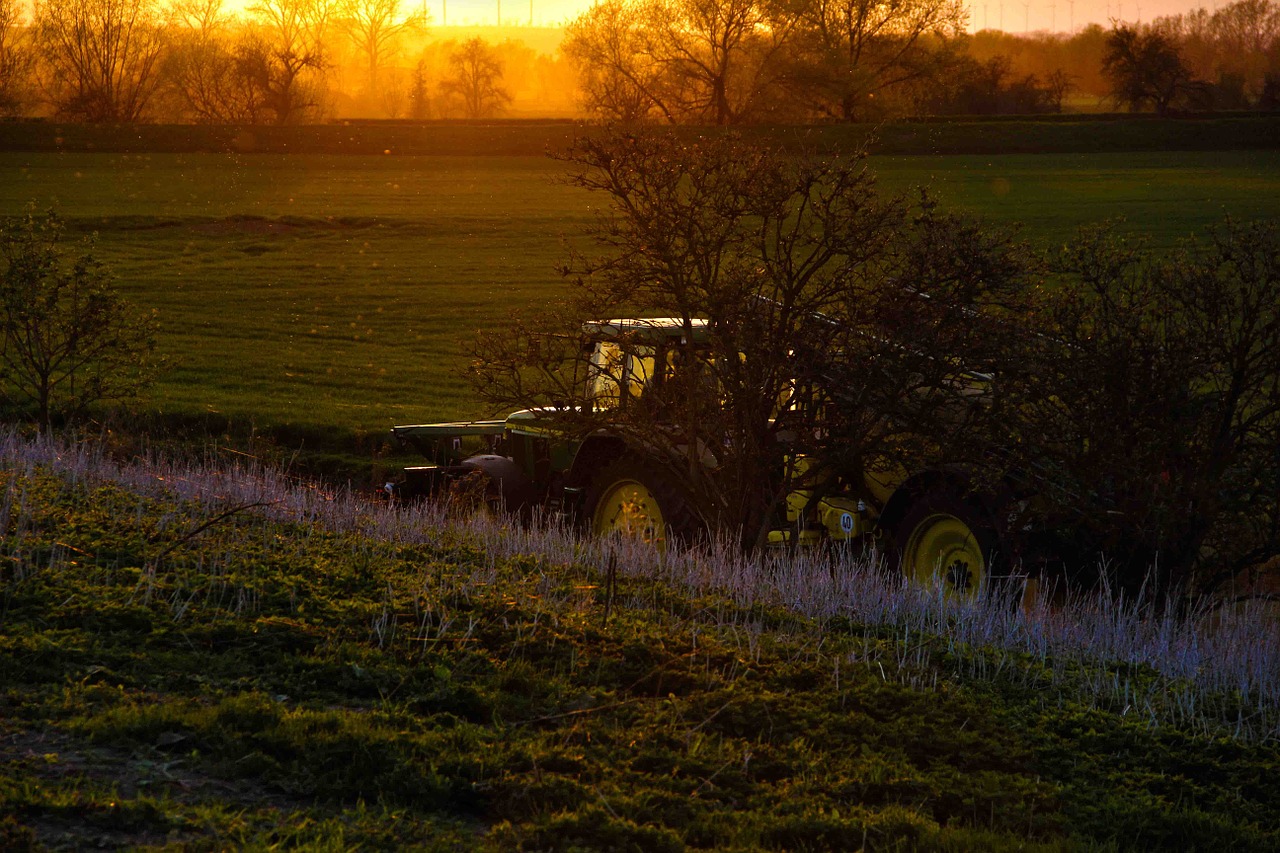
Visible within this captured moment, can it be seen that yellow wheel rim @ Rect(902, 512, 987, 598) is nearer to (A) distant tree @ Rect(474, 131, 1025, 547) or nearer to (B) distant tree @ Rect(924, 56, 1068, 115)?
(A) distant tree @ Rect(474, 131, 1025, 547)

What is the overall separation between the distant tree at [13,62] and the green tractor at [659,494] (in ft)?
199

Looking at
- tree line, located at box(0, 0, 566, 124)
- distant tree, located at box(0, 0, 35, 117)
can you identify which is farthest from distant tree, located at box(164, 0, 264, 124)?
distant tree, located at box(0, 0, 35, 117)

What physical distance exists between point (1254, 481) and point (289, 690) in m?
6.27

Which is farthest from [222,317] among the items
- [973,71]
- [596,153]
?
[973,71]

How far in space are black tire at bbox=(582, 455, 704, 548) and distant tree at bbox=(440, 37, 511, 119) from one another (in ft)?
346

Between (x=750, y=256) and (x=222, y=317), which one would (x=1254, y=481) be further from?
(x=222, y=317)

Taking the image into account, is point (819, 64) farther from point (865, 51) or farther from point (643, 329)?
point (643, 329)

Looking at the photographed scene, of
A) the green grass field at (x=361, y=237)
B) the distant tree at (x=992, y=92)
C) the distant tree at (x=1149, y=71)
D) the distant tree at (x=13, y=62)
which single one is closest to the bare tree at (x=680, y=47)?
the distant tree at (x=992, y=92)

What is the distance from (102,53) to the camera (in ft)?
257

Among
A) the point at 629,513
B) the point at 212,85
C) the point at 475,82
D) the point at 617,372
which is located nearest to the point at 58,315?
the point at 617,372

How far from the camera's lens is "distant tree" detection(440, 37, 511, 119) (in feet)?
376

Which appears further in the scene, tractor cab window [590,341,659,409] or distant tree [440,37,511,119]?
distant tree [440,37,511,119]

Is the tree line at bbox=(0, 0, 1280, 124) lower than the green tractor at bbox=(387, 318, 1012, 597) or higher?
higher

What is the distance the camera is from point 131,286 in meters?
31.0
